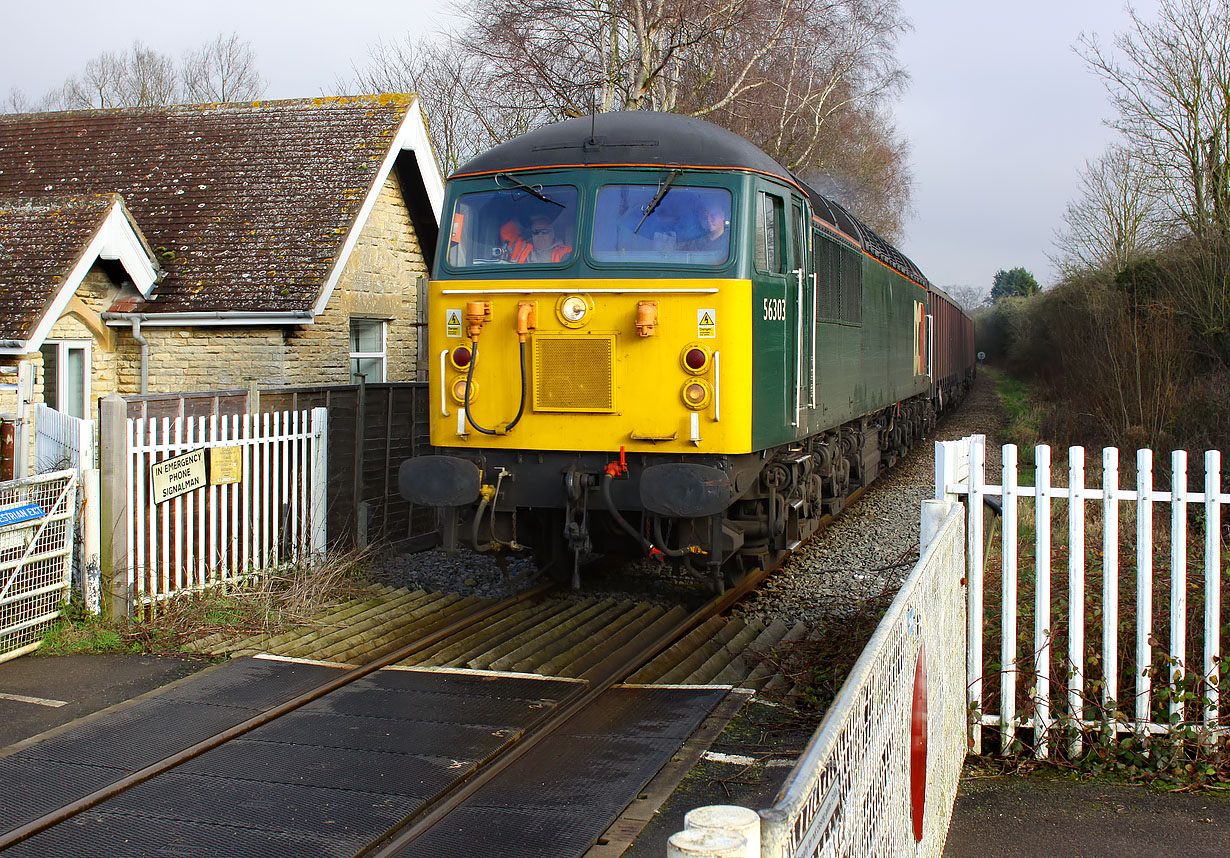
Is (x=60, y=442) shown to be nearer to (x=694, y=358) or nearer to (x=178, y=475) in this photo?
(x=178, y=475)

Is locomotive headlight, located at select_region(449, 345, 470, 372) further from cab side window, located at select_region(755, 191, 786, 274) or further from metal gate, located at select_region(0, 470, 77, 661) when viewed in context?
metal gate, located at select_region(0, 470, 77, 661)

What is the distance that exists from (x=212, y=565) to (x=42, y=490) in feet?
4.53

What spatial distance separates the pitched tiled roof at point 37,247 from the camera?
11.2 meters

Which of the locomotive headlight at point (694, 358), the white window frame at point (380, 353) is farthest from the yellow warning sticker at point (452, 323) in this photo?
the white window frame at point (380, 353)

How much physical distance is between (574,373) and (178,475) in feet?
9.48

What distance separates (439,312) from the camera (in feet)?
26.2

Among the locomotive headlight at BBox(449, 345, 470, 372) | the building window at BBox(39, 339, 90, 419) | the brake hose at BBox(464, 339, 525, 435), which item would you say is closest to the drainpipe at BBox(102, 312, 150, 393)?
the building window at BBox(39, 339, 90, 419)

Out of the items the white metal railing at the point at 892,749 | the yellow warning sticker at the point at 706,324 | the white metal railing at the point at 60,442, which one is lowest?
the white metal railing at the point at 892,749

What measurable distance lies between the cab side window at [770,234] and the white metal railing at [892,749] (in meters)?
3.05

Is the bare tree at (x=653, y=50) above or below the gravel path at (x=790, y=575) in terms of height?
above

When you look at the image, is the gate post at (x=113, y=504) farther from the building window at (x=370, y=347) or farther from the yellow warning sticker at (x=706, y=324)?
the building window at (x=370, y=347)

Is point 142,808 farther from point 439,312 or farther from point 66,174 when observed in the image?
point 66,174

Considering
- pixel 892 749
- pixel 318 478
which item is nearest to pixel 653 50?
pixel 318 478

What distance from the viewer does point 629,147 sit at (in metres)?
7.72
